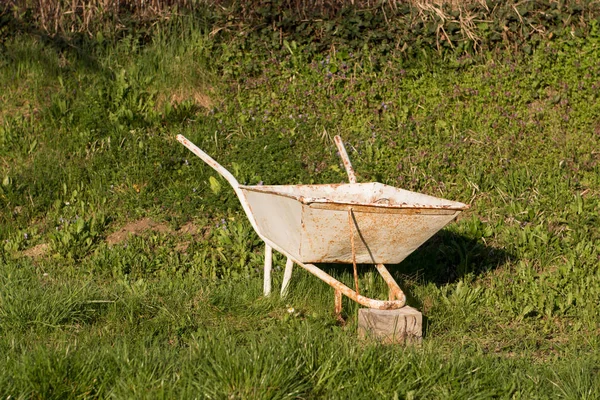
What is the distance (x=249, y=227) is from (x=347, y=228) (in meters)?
2.06

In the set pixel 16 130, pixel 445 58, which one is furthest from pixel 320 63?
pixel 16 130

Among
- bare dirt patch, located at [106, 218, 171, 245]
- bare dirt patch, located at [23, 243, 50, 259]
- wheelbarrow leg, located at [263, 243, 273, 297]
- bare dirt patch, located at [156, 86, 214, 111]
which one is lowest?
bare dirt patch, located at [23, 243, 50, 259]

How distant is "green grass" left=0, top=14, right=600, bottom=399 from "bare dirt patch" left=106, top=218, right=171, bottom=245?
0.10 m

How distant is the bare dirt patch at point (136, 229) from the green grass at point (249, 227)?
0.33ft

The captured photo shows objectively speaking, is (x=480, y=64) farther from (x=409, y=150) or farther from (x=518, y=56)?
(x=409, y=150)

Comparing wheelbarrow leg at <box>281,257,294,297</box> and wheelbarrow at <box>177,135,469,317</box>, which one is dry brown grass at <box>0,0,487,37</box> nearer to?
wheelbarrow at <box>177,135,469,317</box>

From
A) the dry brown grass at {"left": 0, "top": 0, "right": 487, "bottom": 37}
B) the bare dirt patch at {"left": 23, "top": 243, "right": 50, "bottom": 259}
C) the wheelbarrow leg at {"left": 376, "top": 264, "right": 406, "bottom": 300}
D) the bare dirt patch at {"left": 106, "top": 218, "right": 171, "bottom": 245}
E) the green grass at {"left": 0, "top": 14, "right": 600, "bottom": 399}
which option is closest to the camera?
the green grass at {"left": 0, "top": 14, "right": 600, "bottom": 399}

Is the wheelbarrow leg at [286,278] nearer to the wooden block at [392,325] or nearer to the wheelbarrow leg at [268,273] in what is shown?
the wheelbarrow leg at [268,273]

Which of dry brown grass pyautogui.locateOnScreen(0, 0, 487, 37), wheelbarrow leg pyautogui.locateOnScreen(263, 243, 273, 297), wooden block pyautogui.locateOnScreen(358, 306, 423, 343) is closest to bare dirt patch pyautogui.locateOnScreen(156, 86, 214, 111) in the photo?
dry brown grass pyautogui.locateOnScreen(0, 0, 487, 37)

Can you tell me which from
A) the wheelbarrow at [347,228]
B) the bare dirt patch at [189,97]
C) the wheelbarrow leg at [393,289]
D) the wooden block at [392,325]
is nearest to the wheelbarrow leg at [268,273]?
the wheelbarrow at [347,228]

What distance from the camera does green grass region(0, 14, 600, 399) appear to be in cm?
398

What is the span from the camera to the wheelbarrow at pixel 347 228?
14.4 ft

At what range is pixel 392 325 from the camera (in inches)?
170

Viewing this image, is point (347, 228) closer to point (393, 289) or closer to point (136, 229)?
point (393, 289)
